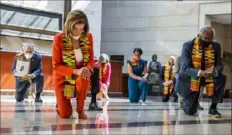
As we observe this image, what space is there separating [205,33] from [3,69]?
932 centimetres

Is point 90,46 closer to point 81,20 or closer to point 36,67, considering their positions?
point 81,20

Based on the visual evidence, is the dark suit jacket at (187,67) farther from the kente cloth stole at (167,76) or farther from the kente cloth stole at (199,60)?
the kente cloth stole at (167,76)

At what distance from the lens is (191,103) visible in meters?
7.46

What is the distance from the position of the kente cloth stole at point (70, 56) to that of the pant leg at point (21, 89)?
5.04m

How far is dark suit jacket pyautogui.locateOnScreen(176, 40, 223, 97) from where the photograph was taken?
23.0 feet

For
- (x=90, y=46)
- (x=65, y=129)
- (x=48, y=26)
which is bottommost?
(x=65, y=129)

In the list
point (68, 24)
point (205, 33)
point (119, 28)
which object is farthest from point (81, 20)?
point (119, 28)

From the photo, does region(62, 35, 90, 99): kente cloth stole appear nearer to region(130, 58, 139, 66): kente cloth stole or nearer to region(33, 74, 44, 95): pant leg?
region(33, 74, 44, 95): pant leg

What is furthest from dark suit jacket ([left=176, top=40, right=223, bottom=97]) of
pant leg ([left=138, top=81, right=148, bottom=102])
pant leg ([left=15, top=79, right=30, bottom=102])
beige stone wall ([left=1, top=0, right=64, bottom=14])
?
beige stone wall ([left=1, top=0, right=64, bottom=14])

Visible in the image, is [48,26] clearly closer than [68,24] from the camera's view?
No

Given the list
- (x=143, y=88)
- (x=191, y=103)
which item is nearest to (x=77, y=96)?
(x=191, y=103)

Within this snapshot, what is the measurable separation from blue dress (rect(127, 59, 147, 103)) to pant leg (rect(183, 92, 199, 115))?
441 centimetres

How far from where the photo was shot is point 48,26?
1997 cm

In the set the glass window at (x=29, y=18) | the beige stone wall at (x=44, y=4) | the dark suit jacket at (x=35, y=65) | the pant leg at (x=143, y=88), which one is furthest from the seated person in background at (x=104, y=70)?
the beige stone wall at (x=44, y=4)
